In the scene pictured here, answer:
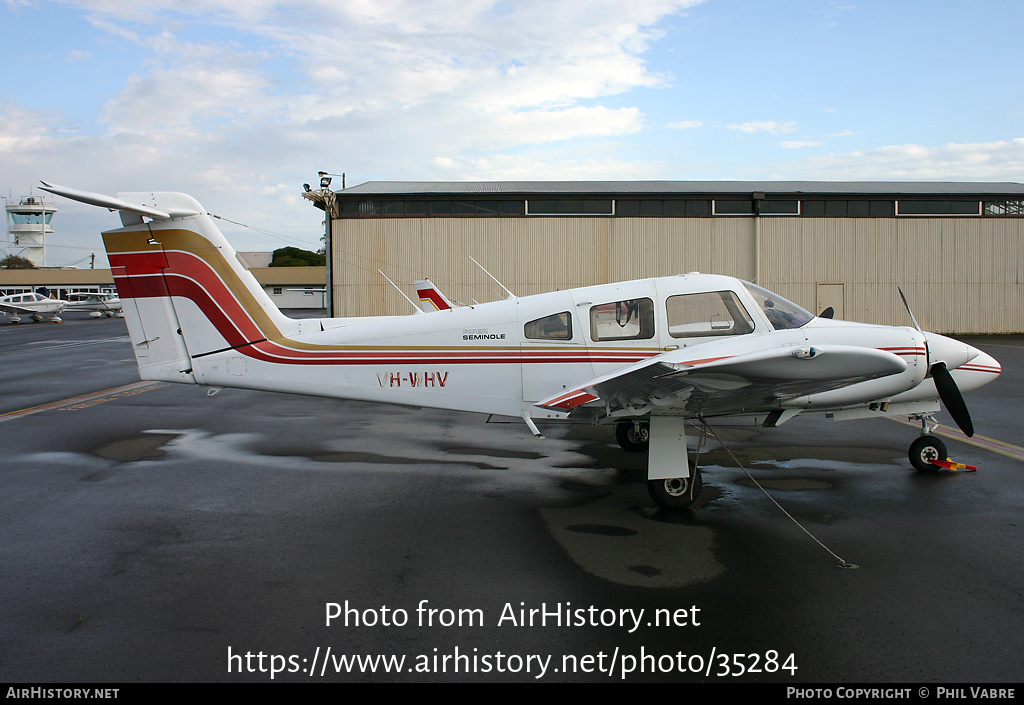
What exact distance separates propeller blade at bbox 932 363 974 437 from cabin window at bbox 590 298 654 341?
2959mm

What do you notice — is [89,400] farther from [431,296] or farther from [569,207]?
[569,207]

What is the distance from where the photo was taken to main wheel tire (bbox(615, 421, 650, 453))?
889 cm

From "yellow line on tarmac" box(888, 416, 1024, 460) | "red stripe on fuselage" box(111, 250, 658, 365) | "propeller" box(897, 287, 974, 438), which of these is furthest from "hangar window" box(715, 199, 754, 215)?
"red stripe on fuselage" box(111, 250, 658, 365)

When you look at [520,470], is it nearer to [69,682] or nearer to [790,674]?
[790,674]

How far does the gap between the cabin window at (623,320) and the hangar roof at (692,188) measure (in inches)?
832

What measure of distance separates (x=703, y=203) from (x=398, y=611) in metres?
26.6

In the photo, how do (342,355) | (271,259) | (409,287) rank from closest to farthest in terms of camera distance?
1. (342,355)
2. (409,287)
3. (271,259)

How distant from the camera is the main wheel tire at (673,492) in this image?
21.0 ft

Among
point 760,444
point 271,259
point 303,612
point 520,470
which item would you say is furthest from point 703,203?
point 271,259

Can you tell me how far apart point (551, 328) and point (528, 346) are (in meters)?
0.34

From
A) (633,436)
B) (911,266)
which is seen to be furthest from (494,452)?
(911,266)

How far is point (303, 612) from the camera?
4.29 m

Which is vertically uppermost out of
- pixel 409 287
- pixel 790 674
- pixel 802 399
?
pixel 409 287

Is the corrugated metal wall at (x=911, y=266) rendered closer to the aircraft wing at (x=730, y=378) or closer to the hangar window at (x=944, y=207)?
the hangar window at (x=944, y=207)
